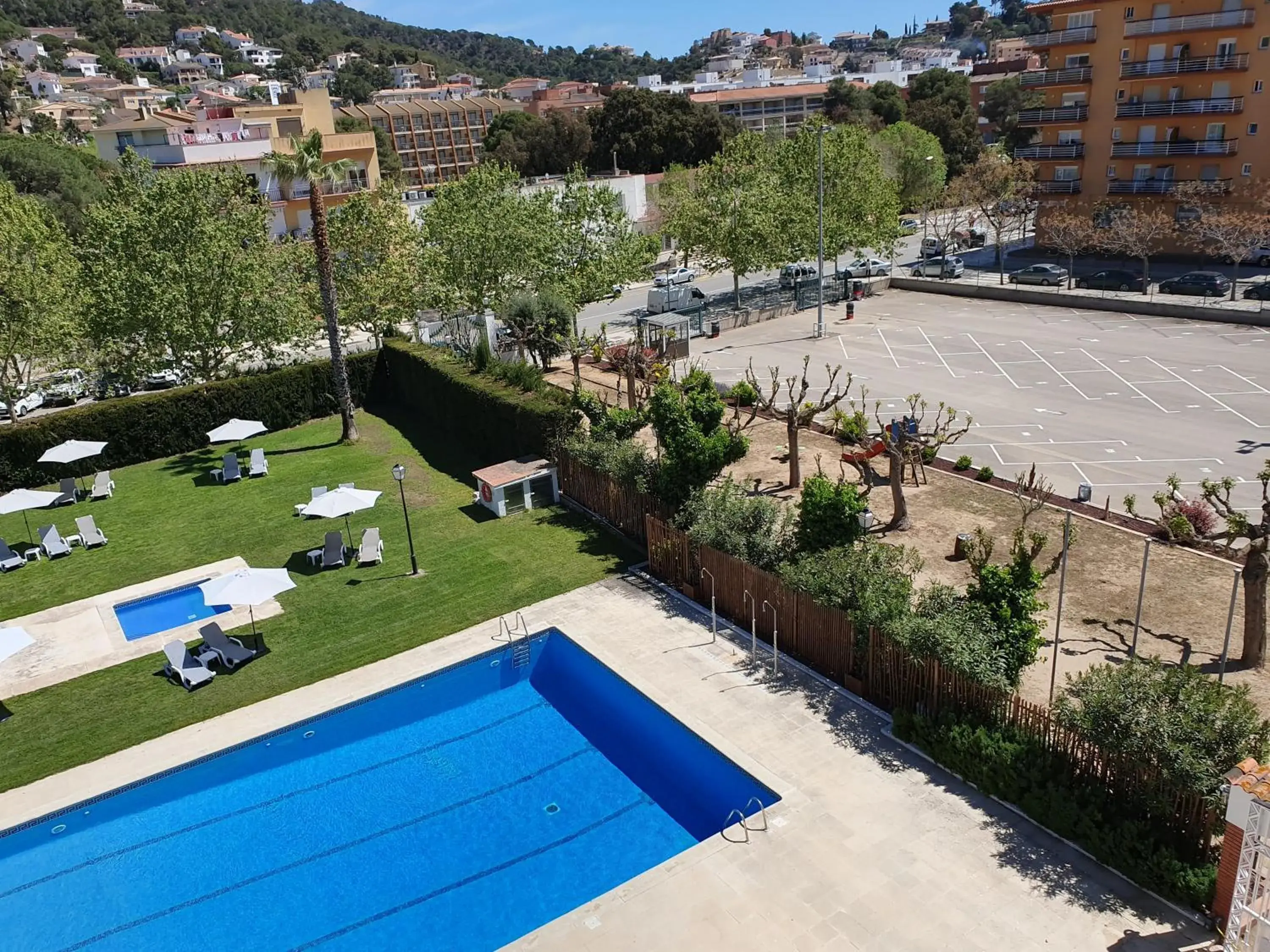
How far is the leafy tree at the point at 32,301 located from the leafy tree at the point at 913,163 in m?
53.0

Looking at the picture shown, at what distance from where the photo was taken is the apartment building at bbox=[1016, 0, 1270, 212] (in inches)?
1832

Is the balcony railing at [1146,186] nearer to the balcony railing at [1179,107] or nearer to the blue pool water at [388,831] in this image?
the balcony railing at [1179,107]

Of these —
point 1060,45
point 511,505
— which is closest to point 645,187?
point 1060,45

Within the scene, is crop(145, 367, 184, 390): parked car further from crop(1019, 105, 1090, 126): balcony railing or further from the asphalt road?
crop(1019, 105, 1090, 126): balcony railing

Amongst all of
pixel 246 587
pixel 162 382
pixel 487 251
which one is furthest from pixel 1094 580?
pixel 162 382

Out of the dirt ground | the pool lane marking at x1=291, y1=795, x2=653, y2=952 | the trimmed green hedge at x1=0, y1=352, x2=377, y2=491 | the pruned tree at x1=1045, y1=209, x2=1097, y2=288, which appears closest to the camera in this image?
the pool lane marking at x1=291, y1=795, x2=653, y2=952

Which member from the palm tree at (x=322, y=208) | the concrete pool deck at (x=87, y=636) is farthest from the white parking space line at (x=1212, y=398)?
the palm tree at (x=322, y=208)

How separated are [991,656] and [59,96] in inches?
8040

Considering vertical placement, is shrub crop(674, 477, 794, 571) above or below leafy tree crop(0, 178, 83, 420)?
below

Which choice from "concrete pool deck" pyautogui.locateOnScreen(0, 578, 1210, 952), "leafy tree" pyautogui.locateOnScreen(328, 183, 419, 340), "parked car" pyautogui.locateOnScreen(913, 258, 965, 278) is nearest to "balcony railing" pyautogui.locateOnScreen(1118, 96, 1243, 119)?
"parked car" pyautogui.locateOnScreen(913, 258, 965, 278)

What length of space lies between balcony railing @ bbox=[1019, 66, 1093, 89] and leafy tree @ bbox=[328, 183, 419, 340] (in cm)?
3732

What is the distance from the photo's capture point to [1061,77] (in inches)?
2052

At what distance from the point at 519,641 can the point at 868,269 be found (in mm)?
39670

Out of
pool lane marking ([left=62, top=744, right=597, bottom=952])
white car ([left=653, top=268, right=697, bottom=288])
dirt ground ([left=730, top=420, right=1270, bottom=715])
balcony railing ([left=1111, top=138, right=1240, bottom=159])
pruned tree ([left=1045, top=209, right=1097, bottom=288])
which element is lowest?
pool lane marking ([left=62, top=744, right=597, bottom=952])
